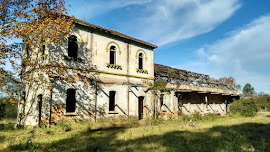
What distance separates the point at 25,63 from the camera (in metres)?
11.6

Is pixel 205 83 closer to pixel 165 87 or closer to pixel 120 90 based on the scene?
pixel 165 87

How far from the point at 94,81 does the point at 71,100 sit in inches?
88.4

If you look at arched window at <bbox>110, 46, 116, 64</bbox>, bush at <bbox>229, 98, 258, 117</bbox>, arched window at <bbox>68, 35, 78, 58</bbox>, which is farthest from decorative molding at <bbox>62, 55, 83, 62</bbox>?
bush at <bbox>229, 98, 258, 117</bbox>

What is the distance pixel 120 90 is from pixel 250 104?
15601 millimetres

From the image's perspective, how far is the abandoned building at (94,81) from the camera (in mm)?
11867

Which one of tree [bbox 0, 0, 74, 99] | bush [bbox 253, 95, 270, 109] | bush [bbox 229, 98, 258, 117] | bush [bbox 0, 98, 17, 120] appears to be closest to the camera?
tree [bbox 0, 0, 74, 99]

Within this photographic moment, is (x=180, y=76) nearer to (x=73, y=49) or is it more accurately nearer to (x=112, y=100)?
(x=112, y=100)

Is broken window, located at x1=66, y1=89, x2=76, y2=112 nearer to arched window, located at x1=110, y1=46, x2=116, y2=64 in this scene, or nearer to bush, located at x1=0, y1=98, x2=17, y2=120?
arched window, located at x1=110, y1=46, x2=116, y2=64

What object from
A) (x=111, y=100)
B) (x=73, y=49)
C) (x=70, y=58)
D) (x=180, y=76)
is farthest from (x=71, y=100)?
(x=180, y=76)

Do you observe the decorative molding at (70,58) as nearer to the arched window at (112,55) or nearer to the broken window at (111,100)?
the arched window at (112,55)

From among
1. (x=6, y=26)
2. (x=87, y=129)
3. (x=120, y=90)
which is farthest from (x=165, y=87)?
(x=6, y=26)

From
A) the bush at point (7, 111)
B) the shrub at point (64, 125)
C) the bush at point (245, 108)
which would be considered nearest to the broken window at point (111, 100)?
the shrub at point (64, 125)

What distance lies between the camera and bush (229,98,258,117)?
1947 centimetres

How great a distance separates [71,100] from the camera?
12781 millimetres
